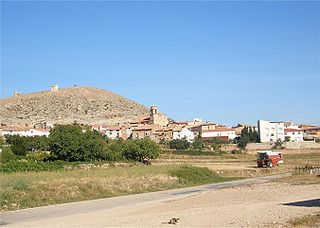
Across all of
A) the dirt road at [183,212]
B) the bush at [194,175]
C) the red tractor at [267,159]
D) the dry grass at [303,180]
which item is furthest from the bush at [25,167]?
the red tractor at [267,159]

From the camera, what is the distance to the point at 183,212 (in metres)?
26.6

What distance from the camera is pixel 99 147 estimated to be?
70.1 meters

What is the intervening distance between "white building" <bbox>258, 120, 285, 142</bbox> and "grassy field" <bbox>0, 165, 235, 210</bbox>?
92.4m

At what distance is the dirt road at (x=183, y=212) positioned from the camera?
893 inches

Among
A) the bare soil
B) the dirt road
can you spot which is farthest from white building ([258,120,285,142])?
the bare soil

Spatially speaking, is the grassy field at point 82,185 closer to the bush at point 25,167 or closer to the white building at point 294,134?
the bush at point 25,167

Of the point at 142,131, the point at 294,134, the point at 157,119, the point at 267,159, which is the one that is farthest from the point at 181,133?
the point at 267,159

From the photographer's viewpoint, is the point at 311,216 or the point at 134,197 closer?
the point at 311,216

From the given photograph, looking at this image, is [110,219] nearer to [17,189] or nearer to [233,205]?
[233,205]

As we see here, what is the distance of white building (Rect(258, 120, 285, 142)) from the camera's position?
144625 millimetres

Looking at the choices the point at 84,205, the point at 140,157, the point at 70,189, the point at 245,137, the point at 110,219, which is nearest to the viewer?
the point at 110,219

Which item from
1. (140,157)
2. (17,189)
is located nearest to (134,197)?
(17,189)

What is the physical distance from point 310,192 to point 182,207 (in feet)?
33.1

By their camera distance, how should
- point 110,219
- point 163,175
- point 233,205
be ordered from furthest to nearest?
point 163,175 → point 233,205 → point 110,219
